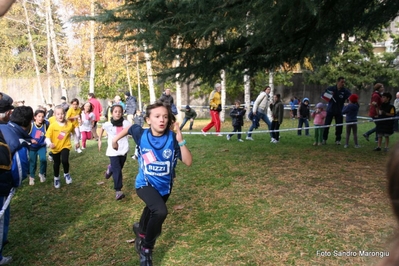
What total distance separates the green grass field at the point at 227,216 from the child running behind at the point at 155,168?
1.27ft

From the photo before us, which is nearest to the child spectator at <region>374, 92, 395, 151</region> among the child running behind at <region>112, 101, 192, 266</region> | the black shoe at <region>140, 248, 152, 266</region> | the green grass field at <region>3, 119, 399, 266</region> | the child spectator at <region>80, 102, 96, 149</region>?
the green grass field at <region>3, 119, 399, 266</region>

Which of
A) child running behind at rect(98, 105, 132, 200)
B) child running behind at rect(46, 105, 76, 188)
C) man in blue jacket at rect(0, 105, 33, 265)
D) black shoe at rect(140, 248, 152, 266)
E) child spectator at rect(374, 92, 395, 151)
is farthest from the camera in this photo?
child spectator at rect(374, 92, 395, 151)

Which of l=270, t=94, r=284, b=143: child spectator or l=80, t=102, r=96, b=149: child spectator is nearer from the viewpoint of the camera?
l=270, t=94, r=284, b=143: child spectator

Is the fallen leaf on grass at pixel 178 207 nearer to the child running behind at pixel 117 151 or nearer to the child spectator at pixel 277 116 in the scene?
the child running behind at pixel 117 151

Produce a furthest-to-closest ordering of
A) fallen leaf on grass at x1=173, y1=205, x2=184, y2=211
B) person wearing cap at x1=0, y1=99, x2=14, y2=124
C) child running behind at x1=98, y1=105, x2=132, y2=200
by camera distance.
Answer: child running behind at x1=98, y1=105, x2=132, y2=200 → fallen leaf on grass at x1=173, y1=205, x2=184, y2=211 → person wearing cap at x1=0, y1=99, x2=14, y2=124

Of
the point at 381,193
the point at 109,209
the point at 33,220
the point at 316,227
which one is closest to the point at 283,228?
the point at 316,227

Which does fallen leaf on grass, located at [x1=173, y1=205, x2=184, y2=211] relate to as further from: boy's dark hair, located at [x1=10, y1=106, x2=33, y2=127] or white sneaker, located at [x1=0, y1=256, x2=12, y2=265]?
boy's dark hair, located at [x1=10, y1=106, x2=33, y2=127]

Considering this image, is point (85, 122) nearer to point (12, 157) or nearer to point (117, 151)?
point (117, 151)

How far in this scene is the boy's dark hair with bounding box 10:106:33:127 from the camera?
4.72 m

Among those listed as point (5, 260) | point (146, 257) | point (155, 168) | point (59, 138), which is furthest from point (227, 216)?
point (59, 138)

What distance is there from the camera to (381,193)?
595 centimetres

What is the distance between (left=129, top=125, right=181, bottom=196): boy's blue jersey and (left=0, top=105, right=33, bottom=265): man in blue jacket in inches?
54.3

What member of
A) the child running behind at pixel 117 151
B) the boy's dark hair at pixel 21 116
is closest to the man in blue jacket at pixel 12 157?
the boy's dark hair at pixel 21 116

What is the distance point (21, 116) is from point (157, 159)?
217 centimetres
